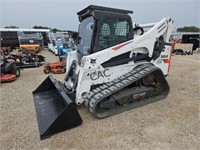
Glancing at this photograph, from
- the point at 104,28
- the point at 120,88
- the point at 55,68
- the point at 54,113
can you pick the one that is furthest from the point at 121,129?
the point at 55,68

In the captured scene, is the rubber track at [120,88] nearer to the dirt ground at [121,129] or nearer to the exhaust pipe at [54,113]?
the dirt ground at [121,129]

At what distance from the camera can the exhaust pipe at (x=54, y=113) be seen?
2963mm

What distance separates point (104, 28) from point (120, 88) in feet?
4.55

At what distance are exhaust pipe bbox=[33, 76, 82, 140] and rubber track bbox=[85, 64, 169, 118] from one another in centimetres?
44

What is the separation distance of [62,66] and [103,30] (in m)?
4.81

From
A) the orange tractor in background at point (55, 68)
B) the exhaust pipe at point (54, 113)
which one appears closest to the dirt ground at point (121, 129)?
the exhaust pipe at point (54, 113)

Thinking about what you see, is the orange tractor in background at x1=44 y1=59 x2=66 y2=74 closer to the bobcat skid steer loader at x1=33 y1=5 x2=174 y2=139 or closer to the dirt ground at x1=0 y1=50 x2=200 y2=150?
the bobcat skid steer loader at x1=33 y1=5 x2=174 y2=139

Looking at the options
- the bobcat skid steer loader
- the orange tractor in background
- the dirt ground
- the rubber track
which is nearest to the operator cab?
the bobcat skid steer loader

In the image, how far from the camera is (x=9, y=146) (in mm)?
2768

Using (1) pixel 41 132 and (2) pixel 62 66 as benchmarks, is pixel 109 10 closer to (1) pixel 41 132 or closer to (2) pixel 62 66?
(1) pixel 41 132

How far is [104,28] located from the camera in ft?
12.8

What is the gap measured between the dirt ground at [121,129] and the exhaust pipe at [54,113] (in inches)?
4.4

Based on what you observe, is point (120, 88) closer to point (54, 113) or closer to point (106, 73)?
point (106, 73)

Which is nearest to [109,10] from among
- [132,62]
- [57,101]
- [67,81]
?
[132,62]
